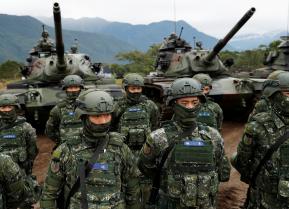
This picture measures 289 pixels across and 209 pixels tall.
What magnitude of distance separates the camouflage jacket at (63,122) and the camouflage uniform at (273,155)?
146 inches

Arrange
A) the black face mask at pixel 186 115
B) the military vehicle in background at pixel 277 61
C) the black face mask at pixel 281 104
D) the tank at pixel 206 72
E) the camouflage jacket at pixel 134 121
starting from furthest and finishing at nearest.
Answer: the military vehicle in background at pixel 277 61
the tank at pixel 206 72
the camouflage jacket at pixel 134 121
the black face mask at pixel 281 104
the black face mask at pixel 186 115

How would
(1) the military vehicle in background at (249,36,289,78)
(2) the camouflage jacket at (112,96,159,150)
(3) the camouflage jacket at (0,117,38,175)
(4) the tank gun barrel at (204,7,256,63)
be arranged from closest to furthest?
(3) the camouflage jacket at (0,117,38,175)
(2) the camouflage jacket at (112,96,159,150)
(4) the tank gun barrel at (204,7,256,63)
(1) the military vehicle in background at (249,36,289,78)

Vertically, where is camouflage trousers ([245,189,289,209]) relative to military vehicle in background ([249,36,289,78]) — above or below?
above

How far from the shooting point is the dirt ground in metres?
7.95

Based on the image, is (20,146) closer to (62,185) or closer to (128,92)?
(128,92)

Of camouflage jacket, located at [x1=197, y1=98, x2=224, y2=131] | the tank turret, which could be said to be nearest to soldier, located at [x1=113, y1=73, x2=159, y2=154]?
camouflage jacket, located at [x1=197, y1=98, x2=224, y2=131]

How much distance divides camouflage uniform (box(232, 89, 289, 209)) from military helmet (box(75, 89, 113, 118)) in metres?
1.58

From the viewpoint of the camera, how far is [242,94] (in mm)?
13375

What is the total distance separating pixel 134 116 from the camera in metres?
7.15

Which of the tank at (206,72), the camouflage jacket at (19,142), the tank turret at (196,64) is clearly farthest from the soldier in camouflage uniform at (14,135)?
the tank turret at (196,64)

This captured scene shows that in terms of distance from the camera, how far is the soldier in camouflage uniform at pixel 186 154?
162 inches

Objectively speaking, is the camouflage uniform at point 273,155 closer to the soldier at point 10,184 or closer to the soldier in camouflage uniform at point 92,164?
the soldier in camouflage uniform at point 92,164

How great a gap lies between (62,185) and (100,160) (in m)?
0.44

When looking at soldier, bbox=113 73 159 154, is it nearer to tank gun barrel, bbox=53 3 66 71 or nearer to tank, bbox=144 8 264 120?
tank gun barrel, bbox=53 3 66 71
